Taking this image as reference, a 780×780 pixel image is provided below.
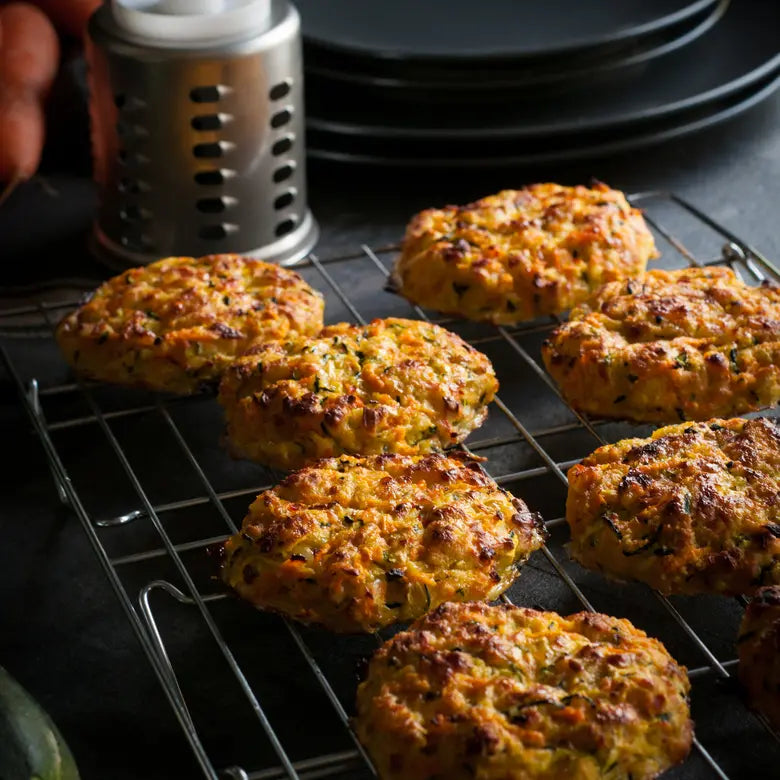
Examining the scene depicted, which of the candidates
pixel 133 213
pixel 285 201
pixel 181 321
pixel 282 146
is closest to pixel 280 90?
pixel 282 146

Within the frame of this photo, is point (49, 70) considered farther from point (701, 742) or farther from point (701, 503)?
point (701, 742)

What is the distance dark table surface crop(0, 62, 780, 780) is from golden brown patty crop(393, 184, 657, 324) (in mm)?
696

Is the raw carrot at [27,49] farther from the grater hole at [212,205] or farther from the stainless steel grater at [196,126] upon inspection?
the grater hole at [212,205]

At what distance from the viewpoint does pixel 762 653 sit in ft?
8.94

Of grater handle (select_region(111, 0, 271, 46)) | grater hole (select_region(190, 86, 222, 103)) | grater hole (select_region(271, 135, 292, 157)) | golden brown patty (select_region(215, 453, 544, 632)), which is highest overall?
grater handle (select_region(111, 0, 271, 46))

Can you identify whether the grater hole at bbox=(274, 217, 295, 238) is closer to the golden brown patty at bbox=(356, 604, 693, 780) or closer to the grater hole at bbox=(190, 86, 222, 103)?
the grater hole at bbox=(190, 86, 222, 103)

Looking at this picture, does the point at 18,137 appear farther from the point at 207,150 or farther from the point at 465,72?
the point at 465,72

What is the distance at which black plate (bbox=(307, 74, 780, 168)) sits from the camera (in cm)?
491

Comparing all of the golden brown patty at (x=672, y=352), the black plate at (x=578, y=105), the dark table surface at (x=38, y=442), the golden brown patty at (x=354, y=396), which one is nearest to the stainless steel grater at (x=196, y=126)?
the dark table surface at (x=38, y=442)

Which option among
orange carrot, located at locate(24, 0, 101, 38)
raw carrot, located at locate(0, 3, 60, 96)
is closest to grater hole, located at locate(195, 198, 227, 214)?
raw carrot, located at locate(0, 3, 60, 96)

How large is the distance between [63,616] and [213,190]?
1.71 meters

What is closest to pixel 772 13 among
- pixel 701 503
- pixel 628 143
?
pixel 628 143

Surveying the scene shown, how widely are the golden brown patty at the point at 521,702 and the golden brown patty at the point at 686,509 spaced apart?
264 millimetres

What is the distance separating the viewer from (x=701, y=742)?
2.88m
